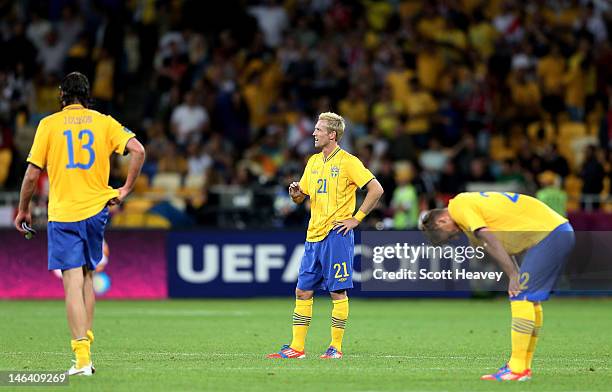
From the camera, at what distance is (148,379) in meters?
10.6

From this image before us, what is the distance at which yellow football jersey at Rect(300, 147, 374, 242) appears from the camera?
12.6m

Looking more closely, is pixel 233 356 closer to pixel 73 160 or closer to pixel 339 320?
pixel 339 320

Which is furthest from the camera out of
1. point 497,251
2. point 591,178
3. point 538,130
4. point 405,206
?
point 538,130

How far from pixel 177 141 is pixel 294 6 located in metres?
4.49

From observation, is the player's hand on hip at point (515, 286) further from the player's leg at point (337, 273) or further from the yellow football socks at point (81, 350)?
A: the yellow football socks at point (81, 350)

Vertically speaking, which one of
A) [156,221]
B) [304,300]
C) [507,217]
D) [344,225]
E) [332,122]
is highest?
[332,122]

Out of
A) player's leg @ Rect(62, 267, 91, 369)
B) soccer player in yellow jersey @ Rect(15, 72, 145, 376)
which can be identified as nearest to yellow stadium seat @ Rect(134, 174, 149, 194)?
soccer player in yellow jersey @ Rect(15, 72, 145, 376)

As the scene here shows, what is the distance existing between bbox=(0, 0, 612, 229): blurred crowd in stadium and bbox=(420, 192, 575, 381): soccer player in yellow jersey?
1202cm

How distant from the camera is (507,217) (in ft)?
34.7

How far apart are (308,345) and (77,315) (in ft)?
13.3

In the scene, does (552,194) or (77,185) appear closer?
(77,185)

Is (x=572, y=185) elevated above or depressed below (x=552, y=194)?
above

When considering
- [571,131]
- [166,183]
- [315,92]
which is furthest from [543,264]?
[315,92]

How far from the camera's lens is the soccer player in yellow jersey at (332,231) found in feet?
41.2
